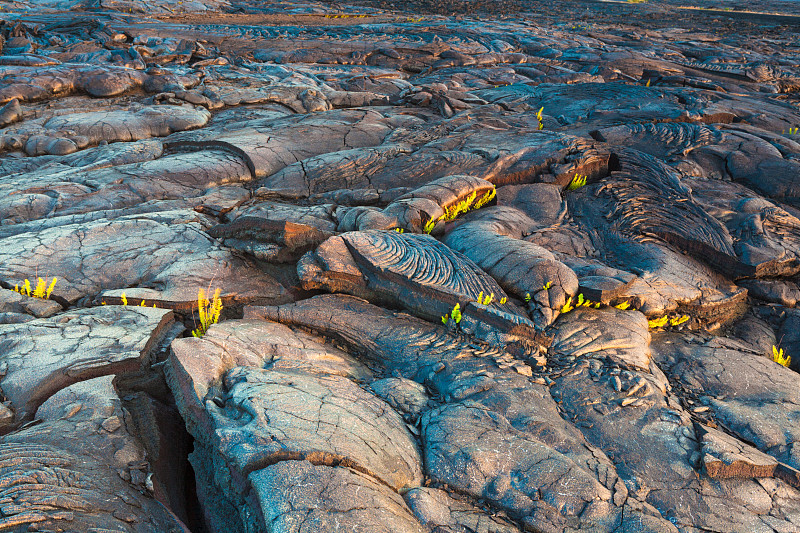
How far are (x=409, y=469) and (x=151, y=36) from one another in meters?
14.8

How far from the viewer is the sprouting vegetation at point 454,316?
11.9 ft

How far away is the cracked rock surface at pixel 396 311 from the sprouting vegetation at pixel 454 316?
0.02 metres

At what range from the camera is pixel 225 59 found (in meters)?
11.6

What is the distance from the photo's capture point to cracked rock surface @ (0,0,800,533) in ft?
7.47

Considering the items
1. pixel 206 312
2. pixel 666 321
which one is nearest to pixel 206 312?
pixel 206 312

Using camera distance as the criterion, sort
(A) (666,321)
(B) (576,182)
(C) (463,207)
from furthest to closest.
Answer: (B) (576,182), (C) (463,207), (A) (666,321)

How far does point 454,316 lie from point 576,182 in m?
3.33

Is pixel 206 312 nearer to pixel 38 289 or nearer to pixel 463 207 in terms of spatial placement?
pixel 38 289

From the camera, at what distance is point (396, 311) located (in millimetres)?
3871

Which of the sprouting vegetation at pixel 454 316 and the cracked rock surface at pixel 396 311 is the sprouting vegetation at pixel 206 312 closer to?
the cracked rock surface at pixel 396 311

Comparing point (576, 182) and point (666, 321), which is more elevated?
point (576, 182)

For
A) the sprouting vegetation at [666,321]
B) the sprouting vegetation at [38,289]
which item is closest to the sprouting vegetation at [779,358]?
the sprouting vegetation at [666,321]

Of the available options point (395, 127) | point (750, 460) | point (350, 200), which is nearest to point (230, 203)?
point (350, 200)

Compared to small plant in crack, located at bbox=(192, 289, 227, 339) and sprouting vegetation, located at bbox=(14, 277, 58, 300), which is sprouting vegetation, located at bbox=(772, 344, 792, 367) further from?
sprouting vegetation, located at bbox=(14, 277, 58, 300)
